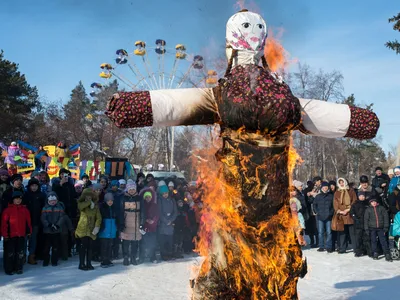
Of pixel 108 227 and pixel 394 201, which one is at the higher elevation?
pixel 394 201

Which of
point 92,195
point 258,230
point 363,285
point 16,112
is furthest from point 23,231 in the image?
point 16,112

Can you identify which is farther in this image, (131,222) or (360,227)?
(360,227)

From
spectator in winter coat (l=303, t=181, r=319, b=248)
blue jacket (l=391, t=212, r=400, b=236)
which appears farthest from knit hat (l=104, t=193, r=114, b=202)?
blue jacket (l=391, t=212, r=400, b=236)

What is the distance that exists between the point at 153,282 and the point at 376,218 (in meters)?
5.42

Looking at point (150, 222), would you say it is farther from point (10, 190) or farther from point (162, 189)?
point (10, 190)

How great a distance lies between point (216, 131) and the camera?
3.11 metres

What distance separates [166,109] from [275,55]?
1.00 m

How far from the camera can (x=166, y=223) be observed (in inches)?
412

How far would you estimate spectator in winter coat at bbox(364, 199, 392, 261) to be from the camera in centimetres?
1028

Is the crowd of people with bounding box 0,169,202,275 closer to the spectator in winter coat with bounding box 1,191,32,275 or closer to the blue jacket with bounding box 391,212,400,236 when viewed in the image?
the spectator in winter coat with bounding box 1,191,32,275

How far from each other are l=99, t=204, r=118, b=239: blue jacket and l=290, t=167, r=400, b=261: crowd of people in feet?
12.8

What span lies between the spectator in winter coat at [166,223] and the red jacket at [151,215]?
0.66ft

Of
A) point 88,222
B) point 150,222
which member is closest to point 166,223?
point 150,222

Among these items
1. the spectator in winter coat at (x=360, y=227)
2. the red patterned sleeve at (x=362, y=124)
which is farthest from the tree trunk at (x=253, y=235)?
the spectator in winter coat at (x=360, y=227)
